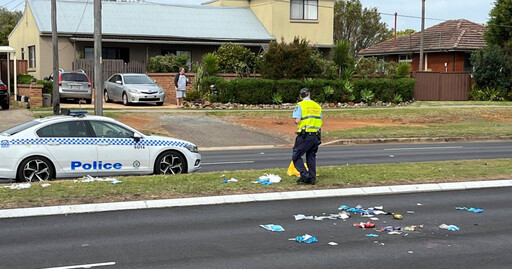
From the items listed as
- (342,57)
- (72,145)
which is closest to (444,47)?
(342,57)

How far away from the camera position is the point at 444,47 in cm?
4700

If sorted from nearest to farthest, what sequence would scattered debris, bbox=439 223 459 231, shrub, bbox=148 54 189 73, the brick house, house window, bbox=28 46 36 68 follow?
scattered debris, bbox=439 223 459 231 → shrub, bbox=148 54 189 73 → house window, bbox=28 46 36 68 → the brick house

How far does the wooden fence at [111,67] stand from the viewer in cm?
3834

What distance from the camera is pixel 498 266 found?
7547mm

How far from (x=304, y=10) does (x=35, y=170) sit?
113 feet

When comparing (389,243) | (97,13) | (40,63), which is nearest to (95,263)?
(389,243)

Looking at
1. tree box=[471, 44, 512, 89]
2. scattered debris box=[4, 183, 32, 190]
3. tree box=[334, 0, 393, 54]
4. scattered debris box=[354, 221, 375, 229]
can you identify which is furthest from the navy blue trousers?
tree box=[334, 0, 393, 54]

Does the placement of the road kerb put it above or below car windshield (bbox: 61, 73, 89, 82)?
below

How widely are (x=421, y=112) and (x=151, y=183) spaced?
2400cm

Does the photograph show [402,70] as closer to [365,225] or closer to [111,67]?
[111,67]

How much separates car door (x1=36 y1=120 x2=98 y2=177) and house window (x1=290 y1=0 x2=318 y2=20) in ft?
109

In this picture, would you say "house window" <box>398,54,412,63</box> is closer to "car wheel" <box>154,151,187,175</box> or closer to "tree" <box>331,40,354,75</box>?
"tree" <box>331,40,354,75</box>

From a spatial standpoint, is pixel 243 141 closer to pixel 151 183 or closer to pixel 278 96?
pixel 278 96

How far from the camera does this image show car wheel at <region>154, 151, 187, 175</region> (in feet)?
45.7
